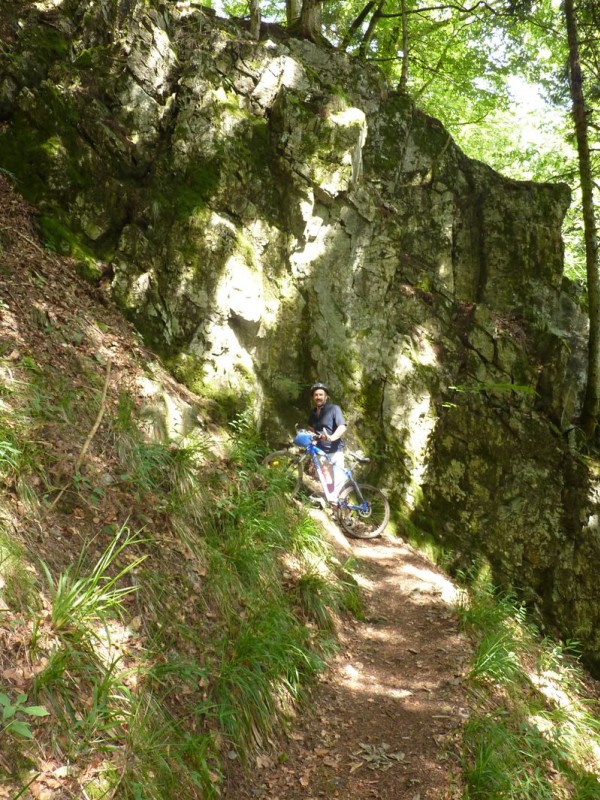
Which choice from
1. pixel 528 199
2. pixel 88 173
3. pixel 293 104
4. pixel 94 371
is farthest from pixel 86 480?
pixel 528 199

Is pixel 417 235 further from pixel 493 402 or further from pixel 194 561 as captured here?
pixel 194 561

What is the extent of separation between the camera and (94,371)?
21.1ft

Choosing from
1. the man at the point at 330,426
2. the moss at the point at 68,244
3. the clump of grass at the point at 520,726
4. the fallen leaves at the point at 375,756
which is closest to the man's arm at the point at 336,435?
the man at the point at 330,426

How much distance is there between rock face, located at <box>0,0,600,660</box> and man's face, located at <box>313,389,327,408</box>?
1040 mm

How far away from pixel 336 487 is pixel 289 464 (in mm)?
980

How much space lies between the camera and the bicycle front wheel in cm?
944

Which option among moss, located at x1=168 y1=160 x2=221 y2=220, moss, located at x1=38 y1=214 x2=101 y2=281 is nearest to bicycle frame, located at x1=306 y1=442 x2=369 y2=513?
moss, located at x1=38 y1=214 x2=101 y2=281

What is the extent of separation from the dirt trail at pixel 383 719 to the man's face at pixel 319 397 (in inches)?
120

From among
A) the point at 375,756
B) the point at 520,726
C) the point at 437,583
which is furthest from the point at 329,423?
the point at 375,756

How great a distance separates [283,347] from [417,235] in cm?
502

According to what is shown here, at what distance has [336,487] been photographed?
9.14 meters

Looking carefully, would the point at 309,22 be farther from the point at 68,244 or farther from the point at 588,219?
the point at 68,244

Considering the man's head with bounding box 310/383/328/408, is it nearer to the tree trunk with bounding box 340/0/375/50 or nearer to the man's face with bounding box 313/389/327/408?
the man's face with bounding box 313/389/327/408

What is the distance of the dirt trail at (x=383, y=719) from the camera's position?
4215mm
